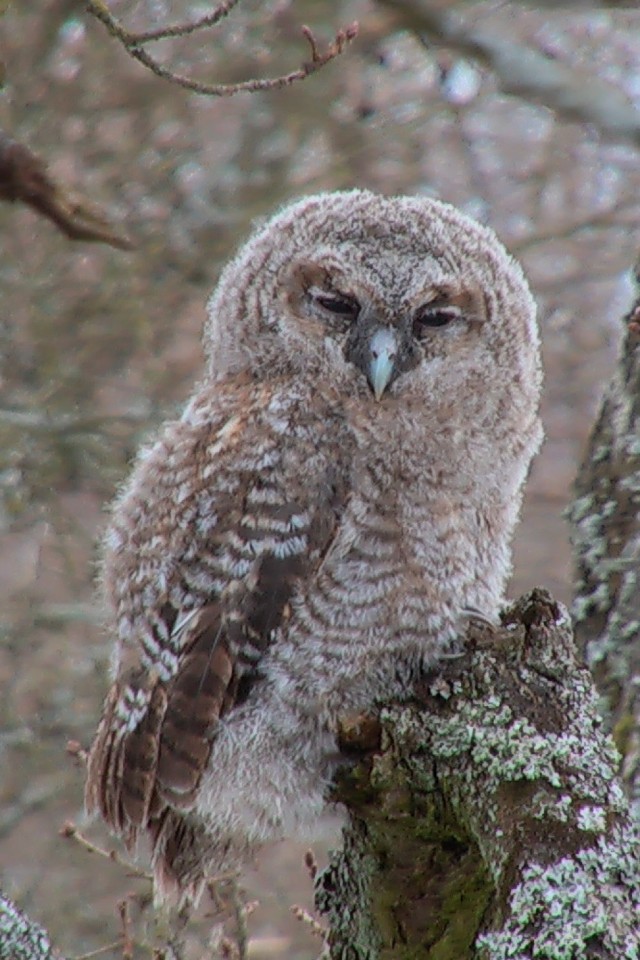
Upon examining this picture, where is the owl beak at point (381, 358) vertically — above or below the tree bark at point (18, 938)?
above

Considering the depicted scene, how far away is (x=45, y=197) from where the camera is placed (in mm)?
Result: 1428

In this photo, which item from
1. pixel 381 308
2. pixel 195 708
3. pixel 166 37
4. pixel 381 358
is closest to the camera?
pixel 166 37

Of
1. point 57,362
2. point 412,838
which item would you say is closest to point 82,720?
point 57,362

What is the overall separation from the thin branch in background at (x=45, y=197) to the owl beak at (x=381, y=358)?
162cm

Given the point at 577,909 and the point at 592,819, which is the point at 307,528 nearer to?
the point at 592,819

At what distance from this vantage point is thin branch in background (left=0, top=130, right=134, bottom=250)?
1349 mm

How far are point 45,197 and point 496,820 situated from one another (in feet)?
4.73

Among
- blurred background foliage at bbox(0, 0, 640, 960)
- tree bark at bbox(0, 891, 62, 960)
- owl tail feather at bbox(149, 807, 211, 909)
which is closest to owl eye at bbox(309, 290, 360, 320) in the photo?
owl tail feather at bbox(149, 807, 211, 909)

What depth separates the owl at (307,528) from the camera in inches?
122

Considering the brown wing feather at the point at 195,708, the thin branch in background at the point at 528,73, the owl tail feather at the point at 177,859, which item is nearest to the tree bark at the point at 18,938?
the brown wing feather at the point at 195,708

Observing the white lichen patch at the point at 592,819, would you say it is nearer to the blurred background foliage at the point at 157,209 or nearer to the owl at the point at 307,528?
the owl at the point at 307,528

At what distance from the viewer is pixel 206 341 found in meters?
3.98

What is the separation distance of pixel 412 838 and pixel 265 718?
0.61 metres

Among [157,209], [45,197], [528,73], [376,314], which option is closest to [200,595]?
[376,314]
